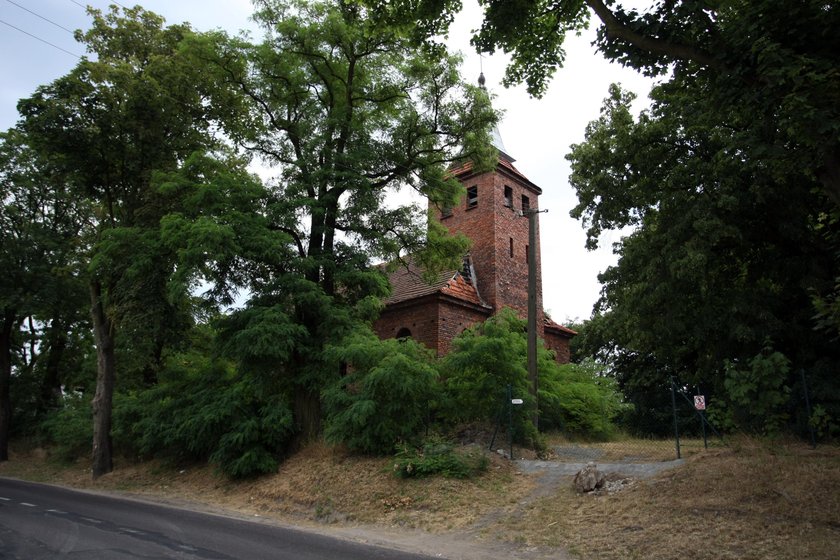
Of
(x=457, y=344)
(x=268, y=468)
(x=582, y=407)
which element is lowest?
(x=268, y=468)

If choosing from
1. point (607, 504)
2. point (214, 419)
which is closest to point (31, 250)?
point (214, 419)

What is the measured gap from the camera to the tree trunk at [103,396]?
18.5 metres

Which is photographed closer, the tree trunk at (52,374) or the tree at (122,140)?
the tree at (122,140)

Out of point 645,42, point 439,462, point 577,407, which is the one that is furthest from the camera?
point 577,407

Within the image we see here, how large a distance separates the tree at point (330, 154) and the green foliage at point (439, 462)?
316cm

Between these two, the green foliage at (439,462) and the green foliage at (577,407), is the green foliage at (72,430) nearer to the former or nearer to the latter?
the green foliage at (439,462)

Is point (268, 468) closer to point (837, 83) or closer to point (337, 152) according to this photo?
point (337, 152)

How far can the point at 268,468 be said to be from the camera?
1415 cm

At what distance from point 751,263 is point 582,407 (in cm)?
703

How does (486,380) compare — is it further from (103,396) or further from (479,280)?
(103,396)

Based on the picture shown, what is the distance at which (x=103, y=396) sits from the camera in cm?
1875

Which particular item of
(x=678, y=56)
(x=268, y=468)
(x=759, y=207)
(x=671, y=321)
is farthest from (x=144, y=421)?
(x=759, y=207)

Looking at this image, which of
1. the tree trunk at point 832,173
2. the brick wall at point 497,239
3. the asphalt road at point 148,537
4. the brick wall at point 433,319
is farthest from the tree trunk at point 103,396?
the tree trunk at point 832,173

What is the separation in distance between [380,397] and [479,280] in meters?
12.6
